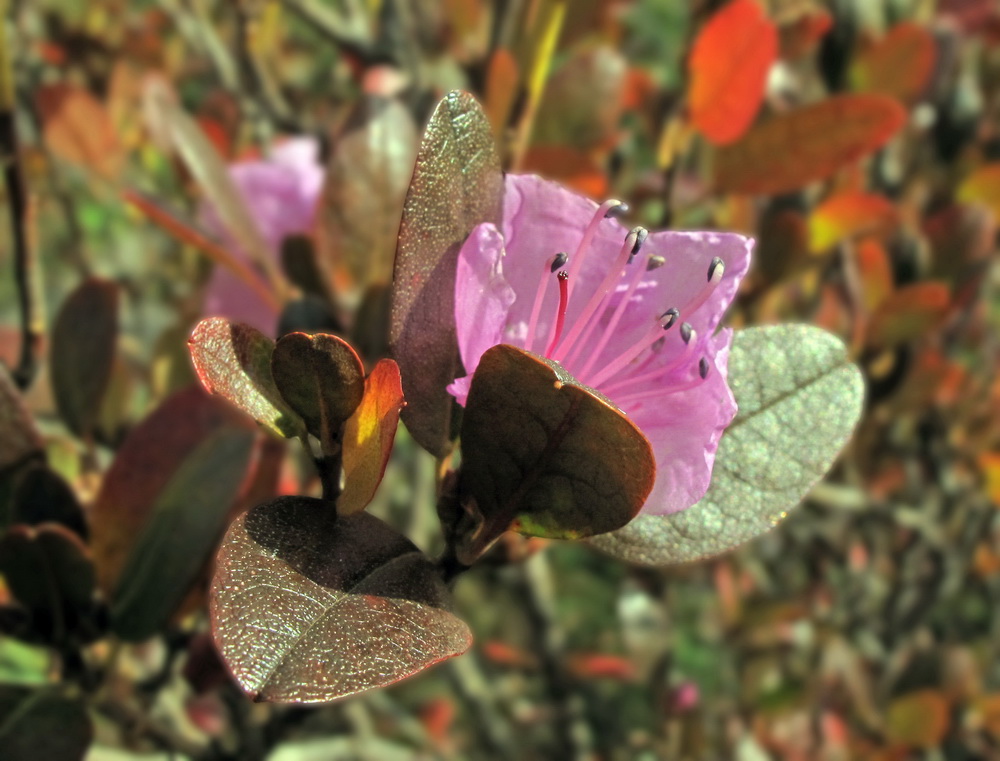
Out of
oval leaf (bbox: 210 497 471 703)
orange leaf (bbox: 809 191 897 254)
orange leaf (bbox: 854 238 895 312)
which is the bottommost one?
oval leaf (bbox: 210 497 471 703)

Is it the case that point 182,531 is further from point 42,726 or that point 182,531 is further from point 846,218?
point 846,218

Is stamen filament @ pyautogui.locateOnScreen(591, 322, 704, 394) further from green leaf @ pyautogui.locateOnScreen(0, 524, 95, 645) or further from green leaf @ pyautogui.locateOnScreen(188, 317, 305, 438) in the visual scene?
green leaf @ pyautogui.locateOnScreen(0, 524, 95, 645)

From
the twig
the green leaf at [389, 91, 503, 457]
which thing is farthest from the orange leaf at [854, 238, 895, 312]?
the twig

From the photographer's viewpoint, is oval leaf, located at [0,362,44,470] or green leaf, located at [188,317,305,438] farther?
oval leaf, located at [0,362,44,470]

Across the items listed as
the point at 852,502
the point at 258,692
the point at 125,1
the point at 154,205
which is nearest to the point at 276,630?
the point at 258,692

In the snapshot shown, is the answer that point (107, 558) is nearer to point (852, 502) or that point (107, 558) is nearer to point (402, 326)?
→ point (402, 326)

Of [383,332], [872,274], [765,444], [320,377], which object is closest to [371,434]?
[320,377]

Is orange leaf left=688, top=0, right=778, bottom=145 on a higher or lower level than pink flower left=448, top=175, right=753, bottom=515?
higher

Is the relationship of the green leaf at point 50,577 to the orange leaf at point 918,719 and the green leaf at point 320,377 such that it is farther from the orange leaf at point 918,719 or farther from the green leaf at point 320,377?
the orange leaf at point 918,719
